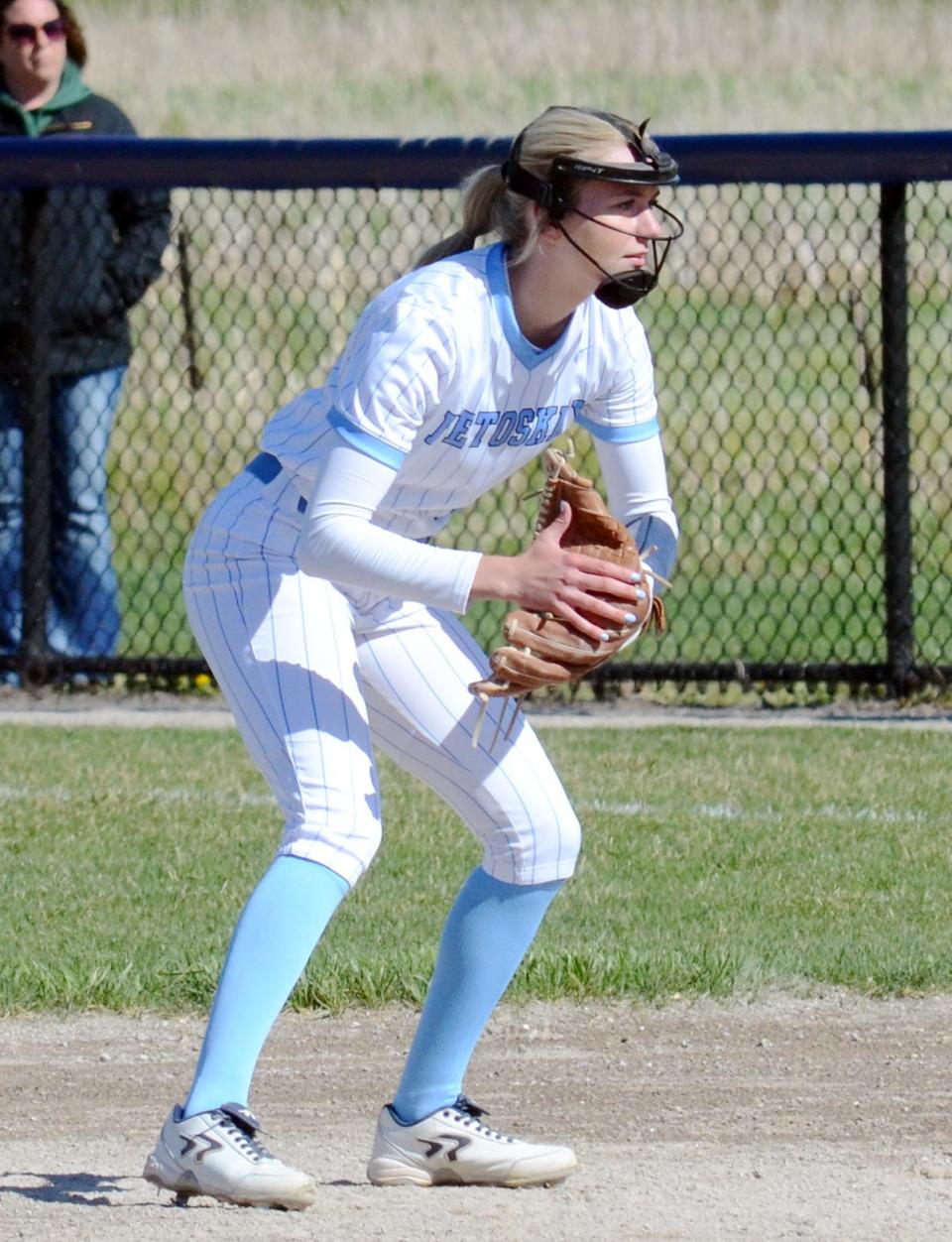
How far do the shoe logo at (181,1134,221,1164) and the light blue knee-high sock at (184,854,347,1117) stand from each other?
0.04 meters

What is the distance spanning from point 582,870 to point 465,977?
6.69ft

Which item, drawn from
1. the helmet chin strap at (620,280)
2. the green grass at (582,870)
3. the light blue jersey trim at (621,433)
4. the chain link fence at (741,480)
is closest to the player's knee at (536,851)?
the light blue jersey trim at (621,433)

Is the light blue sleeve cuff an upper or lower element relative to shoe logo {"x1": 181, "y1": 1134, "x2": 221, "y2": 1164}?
upper

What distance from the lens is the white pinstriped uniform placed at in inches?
137

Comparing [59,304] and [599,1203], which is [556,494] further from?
[59,304]

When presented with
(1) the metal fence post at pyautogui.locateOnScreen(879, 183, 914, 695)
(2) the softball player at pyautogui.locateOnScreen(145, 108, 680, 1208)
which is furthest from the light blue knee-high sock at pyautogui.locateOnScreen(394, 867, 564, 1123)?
(1) the metal fence post at pyautogui.locateOnScreen(879, 183, 914, 695)

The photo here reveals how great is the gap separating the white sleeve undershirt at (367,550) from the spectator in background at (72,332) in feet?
15.4

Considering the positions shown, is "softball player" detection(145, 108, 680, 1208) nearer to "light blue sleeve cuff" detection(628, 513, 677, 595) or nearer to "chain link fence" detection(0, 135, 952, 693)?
"light blue sleeve cuff" detection(628, 513, 677, 595)

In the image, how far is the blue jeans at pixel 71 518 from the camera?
26.3 ft

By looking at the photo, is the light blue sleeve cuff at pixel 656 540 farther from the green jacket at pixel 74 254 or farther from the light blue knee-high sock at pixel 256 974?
the green jacket at pixel 74 254

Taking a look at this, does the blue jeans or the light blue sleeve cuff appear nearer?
the light blue sleeve cuff

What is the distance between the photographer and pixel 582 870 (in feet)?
18.8

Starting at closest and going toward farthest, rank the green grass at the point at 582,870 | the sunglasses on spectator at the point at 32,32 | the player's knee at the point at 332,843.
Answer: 1. the player's knee at the point at 332,843
2. the green grass at the point at 582,870
3. the sunglasses on spectator at the point at 32,32

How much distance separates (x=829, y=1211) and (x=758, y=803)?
2964 mm
